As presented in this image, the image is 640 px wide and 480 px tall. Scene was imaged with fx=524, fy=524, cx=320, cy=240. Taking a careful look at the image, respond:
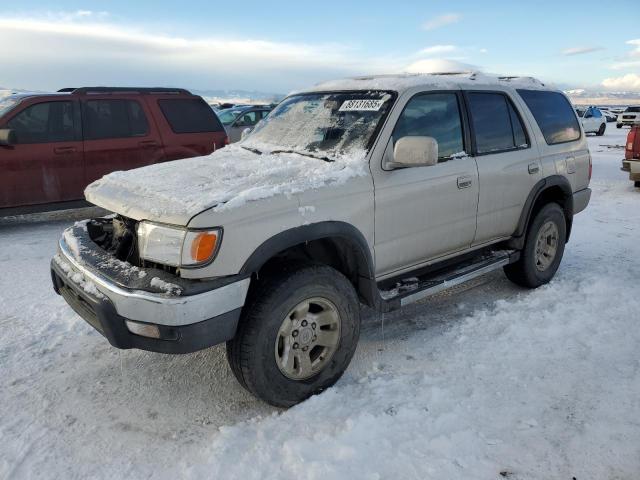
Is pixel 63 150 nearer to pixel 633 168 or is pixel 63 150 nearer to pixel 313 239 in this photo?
pixel 313 239

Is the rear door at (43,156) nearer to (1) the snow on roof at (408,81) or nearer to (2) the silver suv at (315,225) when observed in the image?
(2) the silver suv at (315,225)

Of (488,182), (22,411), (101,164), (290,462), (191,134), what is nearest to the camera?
(290,462)

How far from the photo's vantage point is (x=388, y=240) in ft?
11.3

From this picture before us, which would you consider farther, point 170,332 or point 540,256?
point 540,256

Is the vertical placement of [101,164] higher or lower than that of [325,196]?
lower

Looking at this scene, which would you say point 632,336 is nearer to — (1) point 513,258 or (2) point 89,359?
(1) point 513,258

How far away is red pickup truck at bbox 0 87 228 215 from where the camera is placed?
22.4 ft

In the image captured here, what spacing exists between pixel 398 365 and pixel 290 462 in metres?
1.20

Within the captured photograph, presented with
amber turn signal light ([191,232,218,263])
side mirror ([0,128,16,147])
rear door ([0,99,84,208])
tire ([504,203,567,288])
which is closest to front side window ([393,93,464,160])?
tire ([504,203,567,288])

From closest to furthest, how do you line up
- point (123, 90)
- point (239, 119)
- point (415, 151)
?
point (415, 151) < point (123, 90) < point (239, 119)

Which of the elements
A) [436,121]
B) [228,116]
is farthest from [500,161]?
[228,116]

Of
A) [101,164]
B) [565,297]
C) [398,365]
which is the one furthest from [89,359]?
[101,164]

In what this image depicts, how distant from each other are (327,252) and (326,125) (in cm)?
95

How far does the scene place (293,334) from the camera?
2971mm
